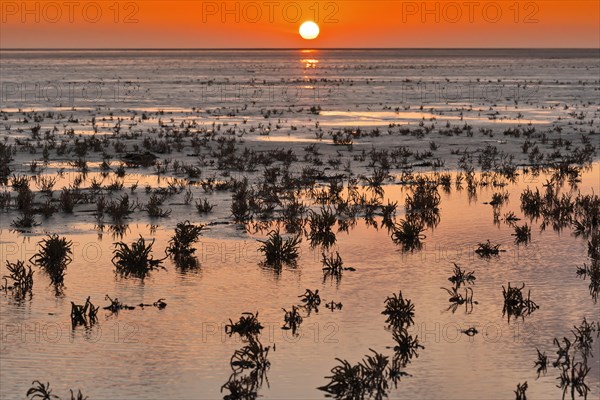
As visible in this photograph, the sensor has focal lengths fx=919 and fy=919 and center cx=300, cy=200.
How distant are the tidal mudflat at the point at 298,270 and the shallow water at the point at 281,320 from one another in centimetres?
4

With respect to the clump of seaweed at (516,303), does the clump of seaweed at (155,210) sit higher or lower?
higher

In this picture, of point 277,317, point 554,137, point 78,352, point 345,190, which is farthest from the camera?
point 554,137

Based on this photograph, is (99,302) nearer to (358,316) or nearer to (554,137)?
(358,316)

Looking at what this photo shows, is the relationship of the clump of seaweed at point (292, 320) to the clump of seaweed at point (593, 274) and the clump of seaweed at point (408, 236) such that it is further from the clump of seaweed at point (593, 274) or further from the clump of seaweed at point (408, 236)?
the clump of seaweed at point (408, 236)

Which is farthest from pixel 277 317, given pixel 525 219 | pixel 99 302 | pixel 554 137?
pixel 554 137

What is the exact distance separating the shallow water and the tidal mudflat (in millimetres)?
35

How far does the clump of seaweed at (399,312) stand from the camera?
11.3 meters

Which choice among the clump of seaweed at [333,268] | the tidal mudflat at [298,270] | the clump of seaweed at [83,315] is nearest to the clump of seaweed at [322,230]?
the tidal mudflat at [298,270]

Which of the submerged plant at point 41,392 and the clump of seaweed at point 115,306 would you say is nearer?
the submerged plant at point 41,392

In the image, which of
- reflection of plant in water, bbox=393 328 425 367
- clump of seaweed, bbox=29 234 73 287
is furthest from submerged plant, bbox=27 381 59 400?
clump of seaweed, bbox=29 234 73 287

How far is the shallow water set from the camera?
363 inches

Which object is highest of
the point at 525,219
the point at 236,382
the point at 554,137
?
the point at 554,137

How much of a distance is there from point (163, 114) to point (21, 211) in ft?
102

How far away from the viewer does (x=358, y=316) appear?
1155 centimetres
